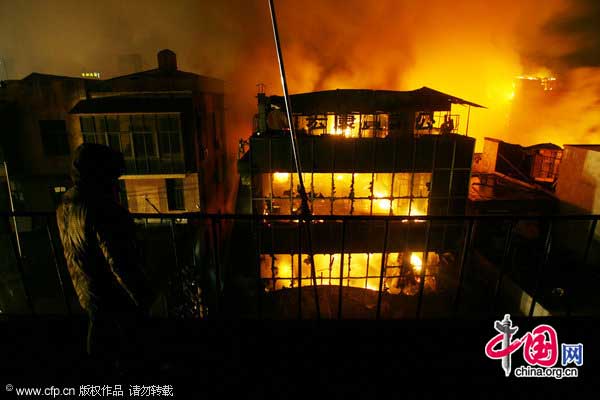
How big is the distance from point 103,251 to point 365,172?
40.5 ft

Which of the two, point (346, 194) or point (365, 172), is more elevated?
point (365, 172)

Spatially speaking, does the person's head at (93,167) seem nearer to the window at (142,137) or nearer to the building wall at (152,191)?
the window at (142,137)

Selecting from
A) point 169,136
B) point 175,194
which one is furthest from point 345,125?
point 175,194

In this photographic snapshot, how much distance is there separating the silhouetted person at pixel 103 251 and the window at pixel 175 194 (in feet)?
49.0

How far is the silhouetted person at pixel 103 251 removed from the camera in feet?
7.75

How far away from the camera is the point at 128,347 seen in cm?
273

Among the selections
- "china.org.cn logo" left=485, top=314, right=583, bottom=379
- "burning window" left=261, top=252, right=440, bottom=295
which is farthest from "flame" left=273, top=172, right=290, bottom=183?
"china.org.cn logo" left=485, top=314, right=583, bottom=379

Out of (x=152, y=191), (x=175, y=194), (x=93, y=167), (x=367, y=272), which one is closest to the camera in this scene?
(x=93, y=167)

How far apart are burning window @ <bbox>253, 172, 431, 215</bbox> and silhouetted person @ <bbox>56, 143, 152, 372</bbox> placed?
36.1 feet

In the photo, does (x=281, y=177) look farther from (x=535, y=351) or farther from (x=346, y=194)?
(x=535, y=351)

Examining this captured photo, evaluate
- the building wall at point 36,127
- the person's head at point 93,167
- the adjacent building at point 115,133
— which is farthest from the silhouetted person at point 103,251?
the building wall at point 36,127

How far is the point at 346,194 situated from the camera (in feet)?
48.7

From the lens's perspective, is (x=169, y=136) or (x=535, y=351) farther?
(x=169, y=136)

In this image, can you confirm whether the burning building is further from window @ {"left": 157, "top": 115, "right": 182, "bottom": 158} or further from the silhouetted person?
the silhouetted person
